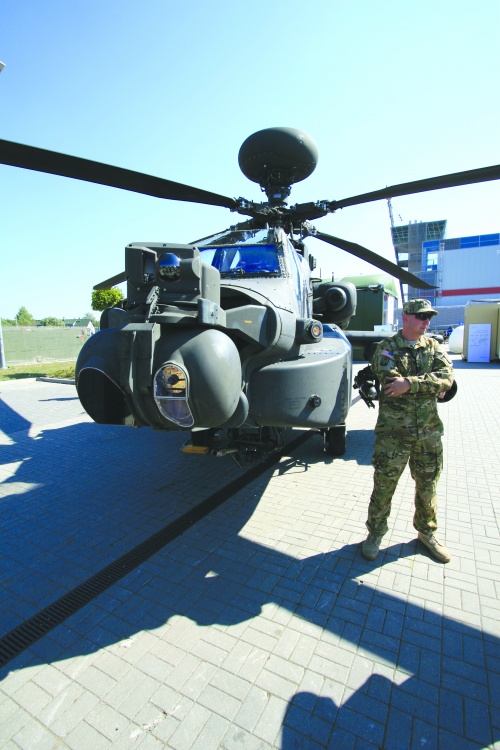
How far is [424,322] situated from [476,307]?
1679 cm

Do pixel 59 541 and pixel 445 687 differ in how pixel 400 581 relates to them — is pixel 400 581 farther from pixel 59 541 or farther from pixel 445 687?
pixel 59 541

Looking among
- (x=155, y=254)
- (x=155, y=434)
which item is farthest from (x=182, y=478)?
(x=155, y=254)

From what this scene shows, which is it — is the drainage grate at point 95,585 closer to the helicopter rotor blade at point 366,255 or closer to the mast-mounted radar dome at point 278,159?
the helicopter rotor blade at point 366,255

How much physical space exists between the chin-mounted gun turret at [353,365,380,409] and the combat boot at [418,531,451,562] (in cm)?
106

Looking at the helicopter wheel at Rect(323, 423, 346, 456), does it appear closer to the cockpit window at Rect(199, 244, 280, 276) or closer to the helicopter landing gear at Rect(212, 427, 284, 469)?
the helicopter landing gear at Rect(212, 427, 284, 469)

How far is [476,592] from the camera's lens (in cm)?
257

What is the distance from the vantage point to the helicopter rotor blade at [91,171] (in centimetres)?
296

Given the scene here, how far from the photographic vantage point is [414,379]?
2754mm

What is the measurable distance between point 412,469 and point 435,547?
0.59 metres

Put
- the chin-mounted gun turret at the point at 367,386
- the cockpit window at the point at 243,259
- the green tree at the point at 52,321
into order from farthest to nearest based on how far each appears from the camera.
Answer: the green tree at the point at 52,321 → the cockpit window at the point at 243,259 → the chin-mounted gun turret at the point at 367,386

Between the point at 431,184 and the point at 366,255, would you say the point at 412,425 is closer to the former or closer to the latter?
the point at 431,184

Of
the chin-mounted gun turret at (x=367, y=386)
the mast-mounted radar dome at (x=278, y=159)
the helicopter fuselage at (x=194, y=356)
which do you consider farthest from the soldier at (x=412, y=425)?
the mast-mounted radar dome at (x=278, y=159)

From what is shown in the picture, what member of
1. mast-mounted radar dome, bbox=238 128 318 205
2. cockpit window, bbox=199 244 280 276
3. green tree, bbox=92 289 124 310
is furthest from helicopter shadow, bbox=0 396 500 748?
green tree, bbox=92 289 124 310

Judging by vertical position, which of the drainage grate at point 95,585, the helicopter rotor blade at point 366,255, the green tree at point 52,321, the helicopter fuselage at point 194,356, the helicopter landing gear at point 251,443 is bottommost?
the drainage grate at point 95,585
